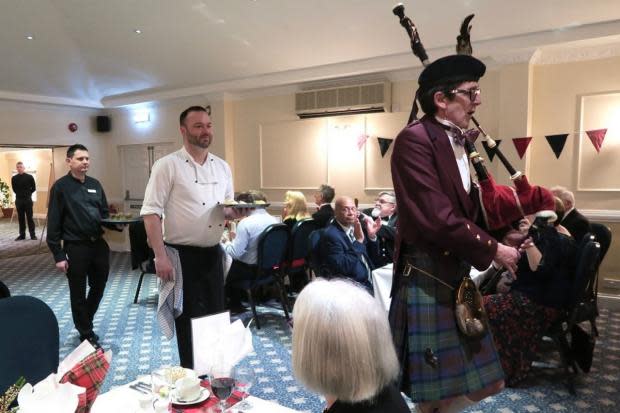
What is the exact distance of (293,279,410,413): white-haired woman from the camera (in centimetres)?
98

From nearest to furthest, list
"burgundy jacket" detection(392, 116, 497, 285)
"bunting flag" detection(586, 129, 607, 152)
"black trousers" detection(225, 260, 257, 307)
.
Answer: "burgundy jacket" detection(392, 116, 497, 285)
"black trousers" detection(225, 260, 257, 307)
"bunting flag" detection(586, 129, 607, 152)

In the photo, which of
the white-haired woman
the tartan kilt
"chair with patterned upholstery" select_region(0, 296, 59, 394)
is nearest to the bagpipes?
the tartan kilt

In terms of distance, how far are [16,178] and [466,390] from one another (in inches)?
399

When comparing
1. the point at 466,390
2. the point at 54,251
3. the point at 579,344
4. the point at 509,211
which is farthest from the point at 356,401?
the point at 54,251

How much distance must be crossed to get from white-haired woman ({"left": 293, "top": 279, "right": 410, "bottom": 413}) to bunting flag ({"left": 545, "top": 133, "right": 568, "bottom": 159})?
4582 millimetres

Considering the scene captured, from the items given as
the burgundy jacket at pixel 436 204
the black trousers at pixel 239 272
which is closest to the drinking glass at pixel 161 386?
the burgundy jacket at pixel 436 204

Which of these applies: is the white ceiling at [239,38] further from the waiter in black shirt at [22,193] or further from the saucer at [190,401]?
the saucer at [190,401]

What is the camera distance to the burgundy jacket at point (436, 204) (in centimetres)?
140

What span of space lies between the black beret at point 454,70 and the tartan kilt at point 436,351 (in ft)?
1.94

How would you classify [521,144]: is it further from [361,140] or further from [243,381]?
[243,381]

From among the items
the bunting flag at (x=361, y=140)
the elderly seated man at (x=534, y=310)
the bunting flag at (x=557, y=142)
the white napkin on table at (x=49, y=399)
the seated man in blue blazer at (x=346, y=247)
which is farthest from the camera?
the bunting flag at (x=361, y=140)

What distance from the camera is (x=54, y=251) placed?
11.1ft

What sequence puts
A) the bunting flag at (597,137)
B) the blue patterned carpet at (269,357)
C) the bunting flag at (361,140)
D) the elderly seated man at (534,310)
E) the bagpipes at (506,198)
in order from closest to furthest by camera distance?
the bagpipes at (506,198)
the blue patterned carpet at (269,357)
the elderly seated man at (534,310)
the bunting flag at (597,137)
the bunting flag at (361,140)

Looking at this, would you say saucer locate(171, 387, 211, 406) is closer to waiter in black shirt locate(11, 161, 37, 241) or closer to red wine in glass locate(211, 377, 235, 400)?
red wine in glass locate(211, 377, 235, 400)
